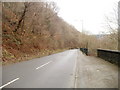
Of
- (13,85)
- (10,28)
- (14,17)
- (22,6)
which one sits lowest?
(13,85)

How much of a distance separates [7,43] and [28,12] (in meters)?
8.31

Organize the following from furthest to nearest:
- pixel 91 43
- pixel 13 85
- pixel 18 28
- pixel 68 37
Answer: pixel 68 37
pixel 91 43
pixel 18 28
pixel 13 85

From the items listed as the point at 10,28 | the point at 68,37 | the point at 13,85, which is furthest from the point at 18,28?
the point at 68,37

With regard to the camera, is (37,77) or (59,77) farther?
(59,77)

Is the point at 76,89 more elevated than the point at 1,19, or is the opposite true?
the point at 1,19

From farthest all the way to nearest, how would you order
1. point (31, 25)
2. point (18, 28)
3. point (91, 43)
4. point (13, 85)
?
point (91, 43), point (31, 25), point (18, 28), point (13, 85)

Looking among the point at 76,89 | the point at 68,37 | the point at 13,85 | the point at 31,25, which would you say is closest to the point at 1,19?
the point at 31,25

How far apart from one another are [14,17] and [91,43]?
29.2m

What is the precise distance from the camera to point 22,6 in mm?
28719

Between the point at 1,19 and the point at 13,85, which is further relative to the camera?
the point at 1,19

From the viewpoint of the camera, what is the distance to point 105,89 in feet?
24.1

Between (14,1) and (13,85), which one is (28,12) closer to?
(14,1)

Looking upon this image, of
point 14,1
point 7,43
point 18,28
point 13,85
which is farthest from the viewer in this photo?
point 18,28

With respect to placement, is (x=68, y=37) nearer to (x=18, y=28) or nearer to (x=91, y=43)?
(x=91, y=43)
